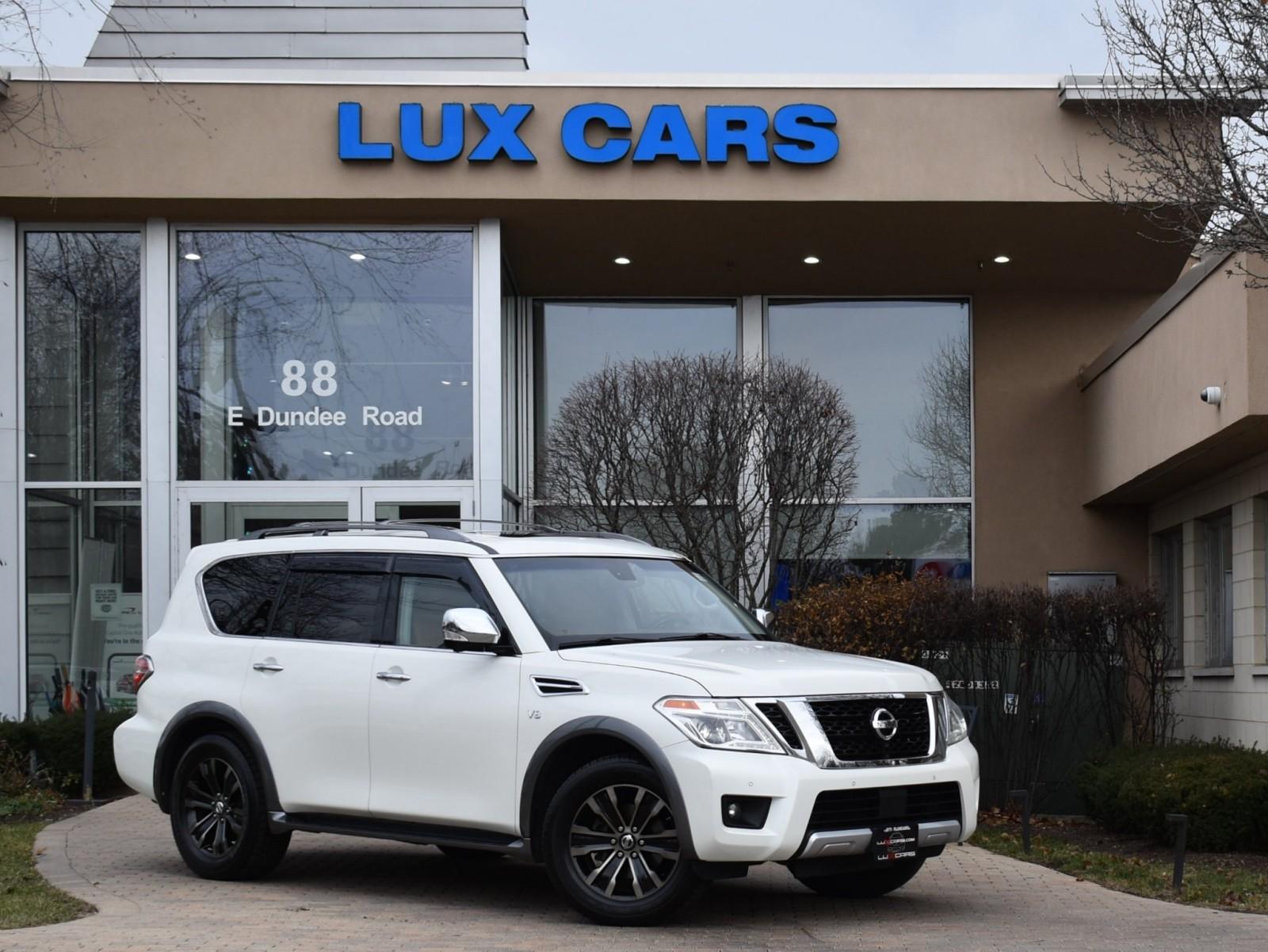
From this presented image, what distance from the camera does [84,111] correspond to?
17719 millimetres

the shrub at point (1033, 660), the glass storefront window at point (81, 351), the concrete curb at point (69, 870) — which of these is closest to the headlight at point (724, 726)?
the concrete curb at point (69, 870)

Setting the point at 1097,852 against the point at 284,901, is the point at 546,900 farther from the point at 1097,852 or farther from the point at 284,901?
the point at 1097,852

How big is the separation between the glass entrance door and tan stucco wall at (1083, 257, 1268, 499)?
7.34 metres

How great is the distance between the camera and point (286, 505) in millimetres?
18250

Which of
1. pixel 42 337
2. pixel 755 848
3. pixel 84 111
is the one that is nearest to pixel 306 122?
pixel 84 111

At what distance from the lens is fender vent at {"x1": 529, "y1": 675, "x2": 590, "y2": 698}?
8.17 metres

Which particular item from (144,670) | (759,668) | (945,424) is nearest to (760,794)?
(759,668)

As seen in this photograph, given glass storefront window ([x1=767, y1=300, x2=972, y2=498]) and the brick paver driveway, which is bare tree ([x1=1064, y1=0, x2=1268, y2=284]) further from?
glass storefront window ([x1=767, y1=300, x2=972, y2=498])

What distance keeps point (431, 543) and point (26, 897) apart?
285cm

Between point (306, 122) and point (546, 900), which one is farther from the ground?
point (306, 122)

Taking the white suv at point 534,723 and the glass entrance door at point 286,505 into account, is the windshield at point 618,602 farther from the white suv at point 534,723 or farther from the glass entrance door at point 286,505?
the glass entrance door at point 286,505

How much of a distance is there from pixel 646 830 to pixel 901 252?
13380 millimetres

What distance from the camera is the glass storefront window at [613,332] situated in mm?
22172

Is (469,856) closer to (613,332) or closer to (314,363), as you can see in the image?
(314,363)
